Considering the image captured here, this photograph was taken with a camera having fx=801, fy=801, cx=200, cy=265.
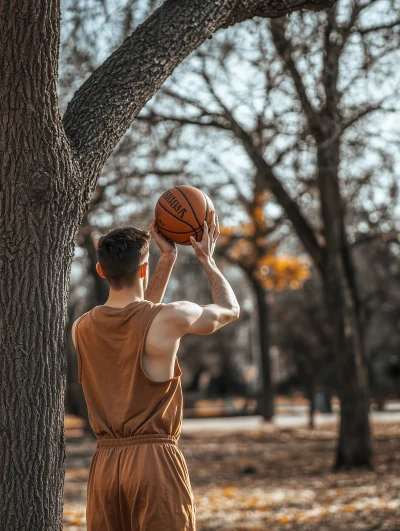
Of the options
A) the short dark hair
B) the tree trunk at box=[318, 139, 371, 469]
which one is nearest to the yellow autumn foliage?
the tree trunk at box=[318, 139, 371, 469]

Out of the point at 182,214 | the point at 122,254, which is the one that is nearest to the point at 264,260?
the point at 182,214

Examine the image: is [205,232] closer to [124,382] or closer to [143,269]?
[143,269]

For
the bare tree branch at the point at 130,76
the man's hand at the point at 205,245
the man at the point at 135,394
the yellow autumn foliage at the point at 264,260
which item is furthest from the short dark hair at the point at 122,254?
the yellow autumn foliage at the point at 264,260

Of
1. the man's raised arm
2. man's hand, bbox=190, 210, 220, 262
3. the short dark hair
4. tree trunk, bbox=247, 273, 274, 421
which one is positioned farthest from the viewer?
tree trunk, bbox=247, 273, 274, 421

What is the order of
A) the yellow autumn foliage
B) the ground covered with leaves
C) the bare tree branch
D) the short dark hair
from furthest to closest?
the yellow autumn foliage → the ground covered with leaves → the bare tree branch → the short dark hair

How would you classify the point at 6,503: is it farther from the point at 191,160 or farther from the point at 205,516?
the point at 191,160

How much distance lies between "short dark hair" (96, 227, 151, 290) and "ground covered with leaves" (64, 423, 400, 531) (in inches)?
189

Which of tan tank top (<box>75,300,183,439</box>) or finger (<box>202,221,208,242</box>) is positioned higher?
finger (<box>202,221,208,242</box>)

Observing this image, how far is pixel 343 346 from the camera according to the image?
1290 cm

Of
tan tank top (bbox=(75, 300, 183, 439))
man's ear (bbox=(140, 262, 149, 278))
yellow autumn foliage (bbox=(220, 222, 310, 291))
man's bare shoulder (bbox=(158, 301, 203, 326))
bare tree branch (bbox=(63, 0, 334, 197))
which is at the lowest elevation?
tan tank top (bbox=(75, 300, 183, 439))

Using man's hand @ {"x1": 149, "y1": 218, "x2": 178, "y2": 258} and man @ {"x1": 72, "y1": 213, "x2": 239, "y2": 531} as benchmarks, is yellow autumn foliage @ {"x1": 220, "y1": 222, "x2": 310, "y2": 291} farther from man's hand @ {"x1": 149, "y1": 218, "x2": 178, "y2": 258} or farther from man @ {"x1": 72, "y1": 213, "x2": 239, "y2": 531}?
man @ {"x1": 72, "y1": 213, "x2": 239, "y2": 531}

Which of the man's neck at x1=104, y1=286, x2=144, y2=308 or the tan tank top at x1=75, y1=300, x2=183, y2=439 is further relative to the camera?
the man's neck at x1=104, y1=286, x2=144, y2=308

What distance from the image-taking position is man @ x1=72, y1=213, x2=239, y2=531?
3436mm

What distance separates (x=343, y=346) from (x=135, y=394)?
9791mm
